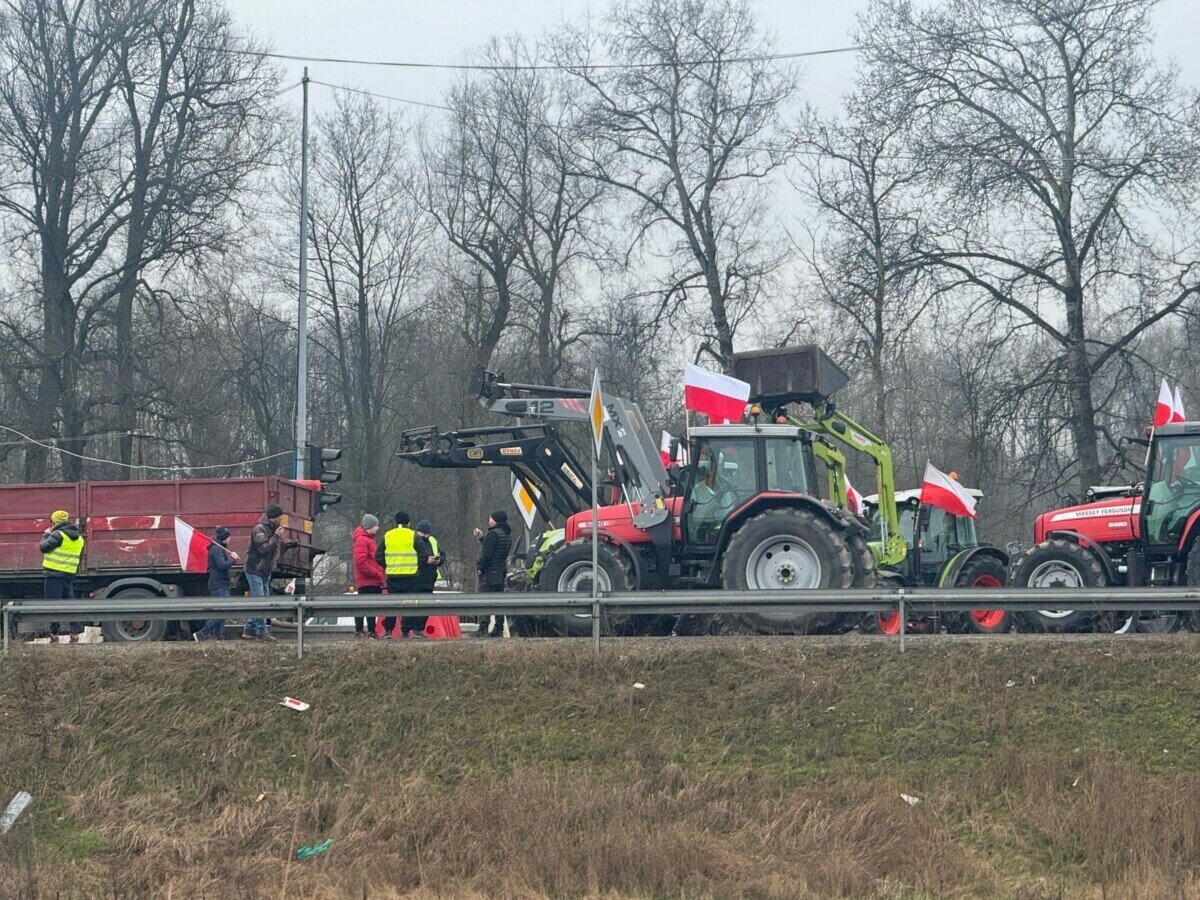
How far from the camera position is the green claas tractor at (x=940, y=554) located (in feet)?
60.6

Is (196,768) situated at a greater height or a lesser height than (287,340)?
lesser

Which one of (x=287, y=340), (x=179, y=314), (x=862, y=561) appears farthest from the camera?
(x=287, y=340)

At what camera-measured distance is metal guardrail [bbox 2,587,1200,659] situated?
13148 millimetres

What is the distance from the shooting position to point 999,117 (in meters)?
26.6

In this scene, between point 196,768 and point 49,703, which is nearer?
point 196,768

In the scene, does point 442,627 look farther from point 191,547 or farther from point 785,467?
point 785,467

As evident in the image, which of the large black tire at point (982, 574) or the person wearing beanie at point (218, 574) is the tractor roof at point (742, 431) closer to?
the large black tire at point (982, 574)

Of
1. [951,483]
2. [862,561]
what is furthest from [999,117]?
[862,561]

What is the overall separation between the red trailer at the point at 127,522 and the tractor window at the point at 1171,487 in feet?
34.7

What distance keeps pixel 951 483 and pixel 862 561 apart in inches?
155

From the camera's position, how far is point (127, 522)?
18.1 metres

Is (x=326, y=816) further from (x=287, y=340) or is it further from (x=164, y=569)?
(x=287, y=340)

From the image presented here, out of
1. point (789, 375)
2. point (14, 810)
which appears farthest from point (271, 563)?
point (789, 375)

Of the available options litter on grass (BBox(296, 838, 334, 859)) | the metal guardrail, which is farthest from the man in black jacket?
litter on grass (BBox(296, 838, 334, 859))
